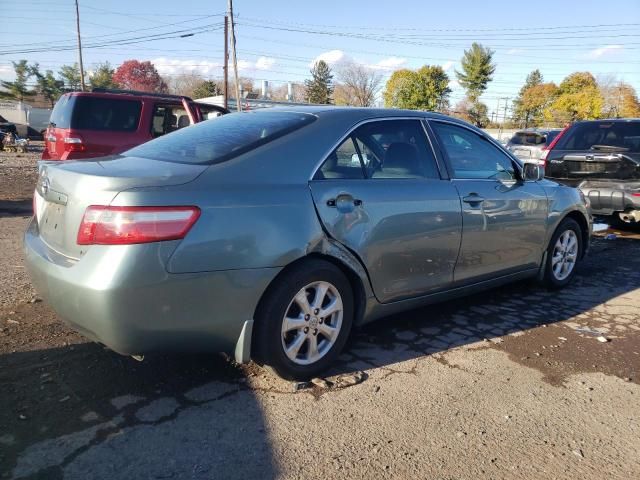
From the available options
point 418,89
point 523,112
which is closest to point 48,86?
point 418,89

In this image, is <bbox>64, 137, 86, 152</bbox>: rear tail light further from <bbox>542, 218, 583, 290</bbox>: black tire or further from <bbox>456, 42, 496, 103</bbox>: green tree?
<bbox>456, 42, 496, 103</bbox>: green tree

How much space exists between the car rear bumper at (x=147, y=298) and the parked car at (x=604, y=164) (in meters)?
6.42

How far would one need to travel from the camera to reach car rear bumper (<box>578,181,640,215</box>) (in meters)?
7.39

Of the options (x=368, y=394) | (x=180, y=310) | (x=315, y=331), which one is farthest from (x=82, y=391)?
(x=368, y=394)

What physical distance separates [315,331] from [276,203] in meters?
0.80

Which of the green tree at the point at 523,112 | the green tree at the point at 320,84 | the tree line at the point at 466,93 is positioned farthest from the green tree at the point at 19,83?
the green tree at the point at 523,112

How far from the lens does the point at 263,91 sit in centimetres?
6219

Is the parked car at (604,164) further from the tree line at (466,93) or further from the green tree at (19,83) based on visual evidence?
the green tree at (19,83)

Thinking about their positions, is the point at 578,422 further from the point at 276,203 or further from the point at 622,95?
the point at 622,95

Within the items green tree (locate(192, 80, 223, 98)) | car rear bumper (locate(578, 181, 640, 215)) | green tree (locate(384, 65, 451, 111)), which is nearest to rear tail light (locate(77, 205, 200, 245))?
car rear bumper (locate(578, 181, 640, 215))

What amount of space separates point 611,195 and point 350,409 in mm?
6293

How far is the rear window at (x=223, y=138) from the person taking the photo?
3.08m

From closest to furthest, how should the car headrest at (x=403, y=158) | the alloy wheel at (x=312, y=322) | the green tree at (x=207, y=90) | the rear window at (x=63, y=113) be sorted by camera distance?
the alloy wheel at (x=312, y=322), the car headrest at (x=403, y=158), the rear window at (x=63, y=113), the green tree at (x=207, y=90)

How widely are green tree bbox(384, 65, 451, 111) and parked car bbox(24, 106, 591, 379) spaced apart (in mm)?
45180
